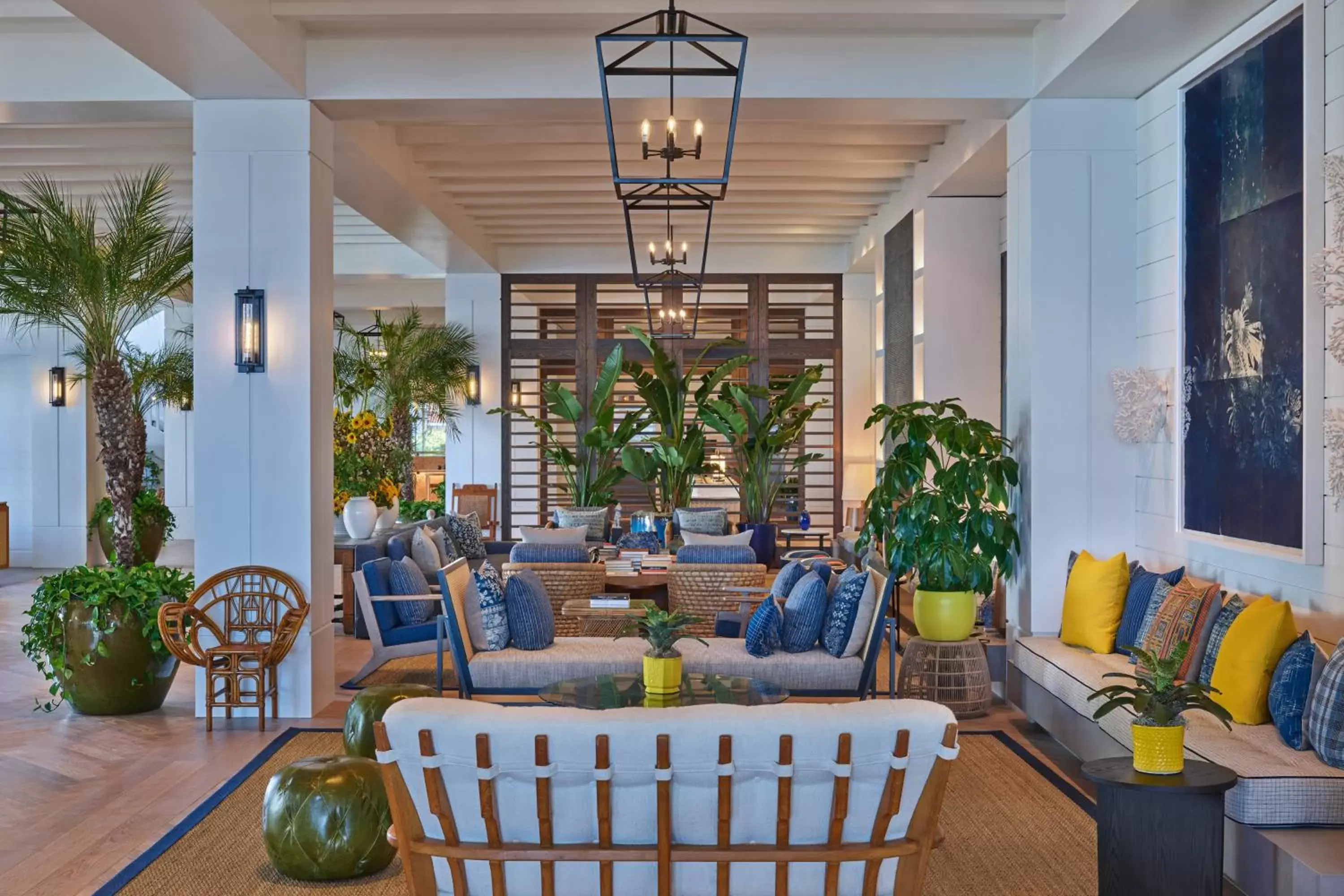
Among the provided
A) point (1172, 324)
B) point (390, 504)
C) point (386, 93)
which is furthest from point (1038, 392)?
point (390, 504)

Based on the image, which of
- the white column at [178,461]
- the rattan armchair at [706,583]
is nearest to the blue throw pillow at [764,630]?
the rattan armchair at [706,583]

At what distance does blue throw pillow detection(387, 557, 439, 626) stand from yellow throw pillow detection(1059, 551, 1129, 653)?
12.4 feet

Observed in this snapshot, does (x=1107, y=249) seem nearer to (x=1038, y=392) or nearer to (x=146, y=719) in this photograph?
(x=1038, y=392)

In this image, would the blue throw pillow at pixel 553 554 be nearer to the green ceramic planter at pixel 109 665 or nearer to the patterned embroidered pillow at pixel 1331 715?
the green ceramic planter at pixel 109 665

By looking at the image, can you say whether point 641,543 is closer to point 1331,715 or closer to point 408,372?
point 408,372

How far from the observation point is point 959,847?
445 cm

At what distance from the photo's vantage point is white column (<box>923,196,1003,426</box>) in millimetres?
9531

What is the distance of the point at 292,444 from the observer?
6.54 meters

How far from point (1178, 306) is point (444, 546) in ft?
18.4

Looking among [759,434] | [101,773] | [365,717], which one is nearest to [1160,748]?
[365,717]

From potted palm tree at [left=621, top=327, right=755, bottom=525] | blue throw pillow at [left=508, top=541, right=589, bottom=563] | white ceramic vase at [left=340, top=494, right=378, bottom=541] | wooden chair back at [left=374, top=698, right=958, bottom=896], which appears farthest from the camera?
potted palm tree at [left=621, top=327, right=755, bottom=525]

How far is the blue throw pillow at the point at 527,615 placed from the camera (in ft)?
19.7

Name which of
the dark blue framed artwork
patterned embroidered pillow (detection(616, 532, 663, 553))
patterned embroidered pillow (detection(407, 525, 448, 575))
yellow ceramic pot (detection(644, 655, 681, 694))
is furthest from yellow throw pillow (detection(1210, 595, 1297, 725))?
patterned embroidered pillow (detection(616, 532, 663, 553))

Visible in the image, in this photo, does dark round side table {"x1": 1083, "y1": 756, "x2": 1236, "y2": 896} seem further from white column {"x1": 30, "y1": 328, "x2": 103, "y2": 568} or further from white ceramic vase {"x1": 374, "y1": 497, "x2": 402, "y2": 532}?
white column {"x1": 30, "y1": 328, "x2": 103, "y2": 568}
